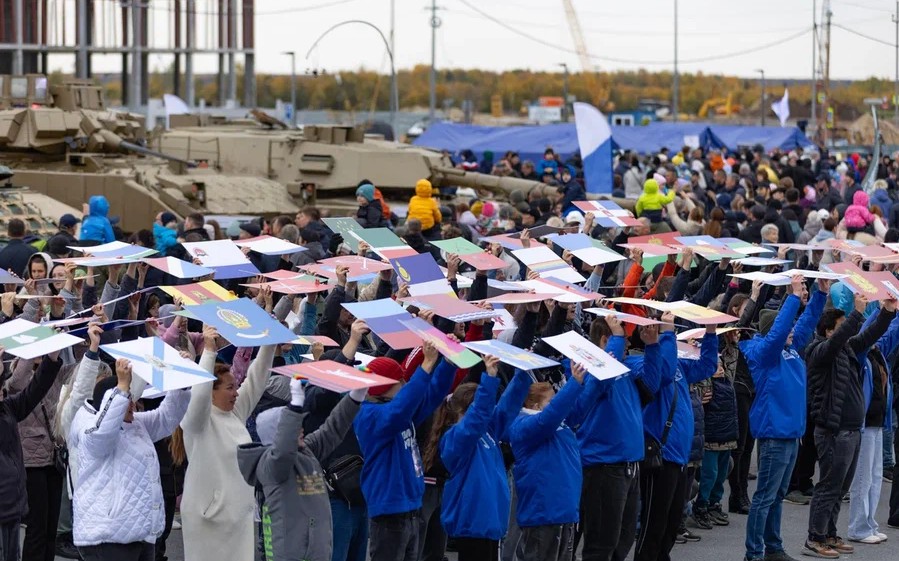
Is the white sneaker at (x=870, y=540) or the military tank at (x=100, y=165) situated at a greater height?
the military tank at (x=100, y=165)

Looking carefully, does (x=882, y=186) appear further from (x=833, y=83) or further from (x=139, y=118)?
(x=833, y=83)

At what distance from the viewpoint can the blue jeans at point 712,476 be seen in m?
11.8

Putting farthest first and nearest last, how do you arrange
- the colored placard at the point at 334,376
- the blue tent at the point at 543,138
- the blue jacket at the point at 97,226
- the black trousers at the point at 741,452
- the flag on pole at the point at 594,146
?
the blue tent at the point at 543,138
the flag on pole at the point at 594,146
the blue jacket at the point at 97,226
the black trousers at the point at 741,452
the colored placard at the point at 334,376

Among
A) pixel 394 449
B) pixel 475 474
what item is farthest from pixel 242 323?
pixel 475 474

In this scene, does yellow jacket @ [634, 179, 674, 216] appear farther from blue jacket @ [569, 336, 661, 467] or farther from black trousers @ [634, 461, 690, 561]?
blue jacket @ [569, 336, 661, 467]

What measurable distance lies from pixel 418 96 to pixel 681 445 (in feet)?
299

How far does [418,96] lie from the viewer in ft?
328

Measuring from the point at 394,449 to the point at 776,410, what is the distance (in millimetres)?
3286

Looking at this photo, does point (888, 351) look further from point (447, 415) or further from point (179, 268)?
point (179, 268)

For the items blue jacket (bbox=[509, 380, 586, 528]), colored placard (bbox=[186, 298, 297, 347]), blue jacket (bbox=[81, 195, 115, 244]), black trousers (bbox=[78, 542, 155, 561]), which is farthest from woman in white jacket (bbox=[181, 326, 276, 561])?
blue jacket (bbox=[81, 195, 115, 244])

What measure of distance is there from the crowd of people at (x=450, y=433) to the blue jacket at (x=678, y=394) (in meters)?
0.01

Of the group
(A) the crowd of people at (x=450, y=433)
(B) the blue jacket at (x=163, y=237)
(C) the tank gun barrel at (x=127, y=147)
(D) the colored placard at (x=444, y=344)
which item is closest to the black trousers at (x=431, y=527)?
(A) the crowd of people at (x=450, y=433)

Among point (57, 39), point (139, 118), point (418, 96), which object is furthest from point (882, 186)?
point (418, 96)

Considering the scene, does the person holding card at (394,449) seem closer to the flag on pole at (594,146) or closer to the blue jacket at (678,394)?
the blue jacket at (678,394)
